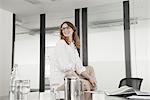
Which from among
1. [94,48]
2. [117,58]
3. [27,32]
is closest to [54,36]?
[27,32]

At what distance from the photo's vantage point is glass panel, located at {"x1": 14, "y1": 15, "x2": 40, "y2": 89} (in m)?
5.59

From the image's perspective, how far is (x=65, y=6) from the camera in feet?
17.0

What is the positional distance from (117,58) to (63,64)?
238cm

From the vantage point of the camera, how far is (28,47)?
5.70m

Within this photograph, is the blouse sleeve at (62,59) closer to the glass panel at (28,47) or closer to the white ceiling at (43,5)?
the white ceiling at (43,5)

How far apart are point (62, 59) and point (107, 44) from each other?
2.40 meters

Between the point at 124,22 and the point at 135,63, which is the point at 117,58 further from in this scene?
the point at 124,22

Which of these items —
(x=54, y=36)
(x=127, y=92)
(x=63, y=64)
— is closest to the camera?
(x=127, y=92)

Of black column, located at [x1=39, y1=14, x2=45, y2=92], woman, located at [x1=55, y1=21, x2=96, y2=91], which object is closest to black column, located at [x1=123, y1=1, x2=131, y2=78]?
woman, located at [x1=55, y1=21, x2=96, y2=91]

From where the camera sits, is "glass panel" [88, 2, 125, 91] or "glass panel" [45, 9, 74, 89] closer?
"glass panel" [88, 2, 125, 91]

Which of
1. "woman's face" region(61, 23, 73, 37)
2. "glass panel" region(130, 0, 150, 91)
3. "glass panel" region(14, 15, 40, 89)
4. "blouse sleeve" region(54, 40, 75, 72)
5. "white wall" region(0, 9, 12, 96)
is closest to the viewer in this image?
"blouse sleeve" region(54, 40, 75, 72)

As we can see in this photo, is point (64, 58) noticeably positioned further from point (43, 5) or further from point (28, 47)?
point (28, 47)

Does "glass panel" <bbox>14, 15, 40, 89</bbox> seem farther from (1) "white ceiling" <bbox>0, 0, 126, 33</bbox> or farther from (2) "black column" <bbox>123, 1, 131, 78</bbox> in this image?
(2) "black column" <bbox>123, 1, 131, 78</bbox>

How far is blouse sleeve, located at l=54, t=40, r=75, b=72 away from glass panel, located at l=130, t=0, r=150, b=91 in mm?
2277
